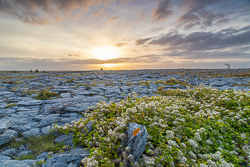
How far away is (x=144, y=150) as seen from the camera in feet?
10.8

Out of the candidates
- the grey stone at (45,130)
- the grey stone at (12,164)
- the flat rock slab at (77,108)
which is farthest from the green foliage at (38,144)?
the flat rock slab at (77,108)

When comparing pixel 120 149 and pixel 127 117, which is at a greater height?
pixel 127 117

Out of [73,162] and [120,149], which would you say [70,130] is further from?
[120,149]

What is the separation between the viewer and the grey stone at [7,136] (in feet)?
14.1

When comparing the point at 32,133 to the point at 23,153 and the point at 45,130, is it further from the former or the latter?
the point at 23,153

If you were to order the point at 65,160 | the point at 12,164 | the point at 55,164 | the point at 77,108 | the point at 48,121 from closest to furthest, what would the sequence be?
the point at 12,164
the point at 55,164
the point at 65,160
the point at 48,121
the point at 77,108

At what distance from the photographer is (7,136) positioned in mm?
4457

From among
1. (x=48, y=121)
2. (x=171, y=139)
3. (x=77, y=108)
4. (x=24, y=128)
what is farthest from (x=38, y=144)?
(x=171, y=139)

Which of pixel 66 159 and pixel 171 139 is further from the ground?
pixel 171 139

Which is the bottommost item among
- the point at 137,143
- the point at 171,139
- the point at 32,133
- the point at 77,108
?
the point at 32,133

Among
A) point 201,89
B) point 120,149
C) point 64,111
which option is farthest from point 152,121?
point 201,89

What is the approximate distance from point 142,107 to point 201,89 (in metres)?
6.44

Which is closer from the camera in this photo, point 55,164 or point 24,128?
point 55,164

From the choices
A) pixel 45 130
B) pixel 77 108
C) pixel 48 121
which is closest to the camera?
pixel 45 130
